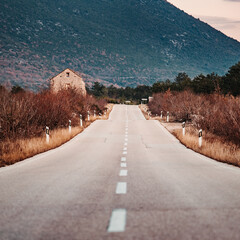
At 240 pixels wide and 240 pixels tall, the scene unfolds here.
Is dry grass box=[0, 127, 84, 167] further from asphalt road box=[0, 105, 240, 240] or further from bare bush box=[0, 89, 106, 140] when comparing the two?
asphalt road box=[0, 105, 240, 240]

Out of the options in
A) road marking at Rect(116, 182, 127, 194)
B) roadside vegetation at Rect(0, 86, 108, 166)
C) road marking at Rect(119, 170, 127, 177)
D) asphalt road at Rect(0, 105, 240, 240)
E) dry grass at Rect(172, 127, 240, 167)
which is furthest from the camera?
roadside vegetation at Rect(0, 86, 108, 166)

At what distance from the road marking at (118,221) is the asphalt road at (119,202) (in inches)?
0.5

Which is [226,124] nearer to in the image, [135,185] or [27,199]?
[135,185]

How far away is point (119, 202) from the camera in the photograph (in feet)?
18.9

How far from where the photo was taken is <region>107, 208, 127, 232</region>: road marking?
14.3 feet

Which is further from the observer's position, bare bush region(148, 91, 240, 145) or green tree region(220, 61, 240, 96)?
green tree region(220, 61, 240, 96)

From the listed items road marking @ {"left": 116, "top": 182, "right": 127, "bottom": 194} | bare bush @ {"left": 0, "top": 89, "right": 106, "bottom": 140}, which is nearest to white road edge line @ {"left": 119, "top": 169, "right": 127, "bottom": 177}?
road marking @ {"left": 116, "top": 182, "right": 127, "bottom": 194}

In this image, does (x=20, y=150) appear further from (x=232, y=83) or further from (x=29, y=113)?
(x=232, y=83)

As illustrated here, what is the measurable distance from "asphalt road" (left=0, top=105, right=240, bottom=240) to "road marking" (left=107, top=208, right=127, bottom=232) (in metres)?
0.01

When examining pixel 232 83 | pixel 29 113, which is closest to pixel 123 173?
pixel 29 113

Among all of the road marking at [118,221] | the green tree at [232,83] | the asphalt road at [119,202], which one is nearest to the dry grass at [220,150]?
the asphalt road at [119,202]

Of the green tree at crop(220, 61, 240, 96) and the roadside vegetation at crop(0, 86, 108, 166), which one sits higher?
the green tree at crop(220, 61, 240, 96)

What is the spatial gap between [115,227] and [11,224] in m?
1.46

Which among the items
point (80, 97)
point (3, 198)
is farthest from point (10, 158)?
point (80, 97)
